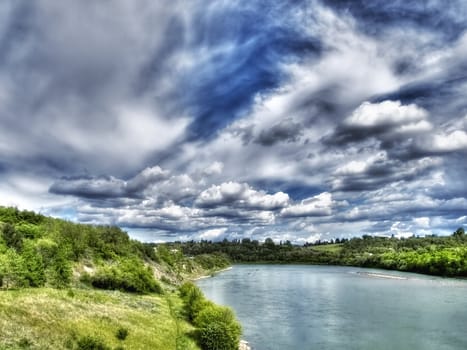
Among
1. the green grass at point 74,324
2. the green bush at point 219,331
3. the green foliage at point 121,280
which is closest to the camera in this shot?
the green grass at point 74,324

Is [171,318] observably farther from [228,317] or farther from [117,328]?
[117,328]

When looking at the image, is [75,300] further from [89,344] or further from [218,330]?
[218,330]

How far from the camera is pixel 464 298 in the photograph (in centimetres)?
9850

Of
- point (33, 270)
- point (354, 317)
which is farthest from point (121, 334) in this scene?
point (354, 317)

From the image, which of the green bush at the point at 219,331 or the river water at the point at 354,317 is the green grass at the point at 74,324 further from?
the river water at the point at 354,317

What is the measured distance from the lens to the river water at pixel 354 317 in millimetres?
59562

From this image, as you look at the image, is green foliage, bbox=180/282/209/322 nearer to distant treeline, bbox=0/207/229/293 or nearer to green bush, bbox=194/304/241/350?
green bush, bbox=194/304/241/350

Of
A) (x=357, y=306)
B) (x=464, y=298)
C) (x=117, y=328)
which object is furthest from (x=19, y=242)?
(x=464, y=298)

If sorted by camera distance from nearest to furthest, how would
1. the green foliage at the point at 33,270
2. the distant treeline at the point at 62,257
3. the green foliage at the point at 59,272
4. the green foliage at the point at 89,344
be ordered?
the green foliage at the point at 89,344
the green foliage at the point at 33,270
the distant treeline at the point at 62,257
the green foliage at the point at 59,272

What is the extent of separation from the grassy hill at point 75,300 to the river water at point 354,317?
1473cm

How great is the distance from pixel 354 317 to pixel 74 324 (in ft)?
184

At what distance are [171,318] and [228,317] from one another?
16217 mm

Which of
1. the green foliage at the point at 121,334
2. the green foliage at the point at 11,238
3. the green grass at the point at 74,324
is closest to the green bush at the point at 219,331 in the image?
the green grass at the point at 74,324

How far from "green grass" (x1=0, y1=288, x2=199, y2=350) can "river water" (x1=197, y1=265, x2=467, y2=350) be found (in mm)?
14867
